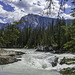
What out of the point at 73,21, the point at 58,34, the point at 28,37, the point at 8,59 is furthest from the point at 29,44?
the point at 73,21

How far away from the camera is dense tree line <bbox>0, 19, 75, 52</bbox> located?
3.83 metres

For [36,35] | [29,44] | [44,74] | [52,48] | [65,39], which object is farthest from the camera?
[36,35]

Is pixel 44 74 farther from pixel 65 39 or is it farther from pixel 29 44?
pixel 29 44

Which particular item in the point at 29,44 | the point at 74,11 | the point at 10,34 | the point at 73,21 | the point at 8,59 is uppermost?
the point at 74,11

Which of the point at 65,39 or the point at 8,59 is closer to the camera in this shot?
the point at 8,59

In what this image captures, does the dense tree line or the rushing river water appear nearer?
the dense tree line

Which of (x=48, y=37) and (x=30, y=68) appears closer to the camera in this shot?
(x=30, y=68)

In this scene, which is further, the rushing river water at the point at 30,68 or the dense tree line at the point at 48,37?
the rushing river water at the point at 30,68

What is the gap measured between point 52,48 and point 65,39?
1178cm

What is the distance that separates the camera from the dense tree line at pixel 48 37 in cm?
383

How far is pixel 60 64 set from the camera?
11930 millimetres

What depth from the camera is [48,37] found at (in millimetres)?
51844

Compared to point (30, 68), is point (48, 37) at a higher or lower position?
higher

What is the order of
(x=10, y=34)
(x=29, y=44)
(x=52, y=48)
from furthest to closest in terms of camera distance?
(x=29, y=44) → (x=52, y=48) → (x=10, y=34)
